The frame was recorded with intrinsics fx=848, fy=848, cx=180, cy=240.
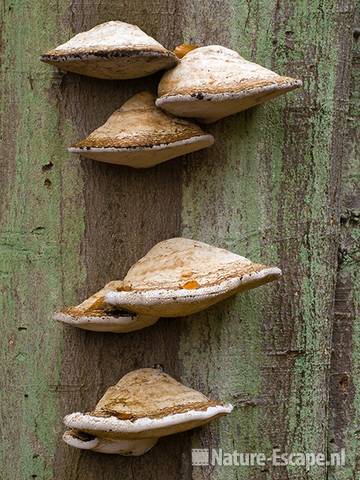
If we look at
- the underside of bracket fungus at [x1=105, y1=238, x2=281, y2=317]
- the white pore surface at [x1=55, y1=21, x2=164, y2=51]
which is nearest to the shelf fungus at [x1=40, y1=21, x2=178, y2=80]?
the white pore surface at [x1=55, y1=21, x2=164, y2=51]

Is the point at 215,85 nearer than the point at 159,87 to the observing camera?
Yes

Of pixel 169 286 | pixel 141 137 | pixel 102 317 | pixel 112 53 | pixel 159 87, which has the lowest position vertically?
pixel 102 317

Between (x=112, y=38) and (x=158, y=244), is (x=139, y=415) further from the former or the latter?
(x=112, y=38)

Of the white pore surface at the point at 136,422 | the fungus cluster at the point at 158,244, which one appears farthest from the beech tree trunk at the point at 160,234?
the white pore surface at the point at 136,422

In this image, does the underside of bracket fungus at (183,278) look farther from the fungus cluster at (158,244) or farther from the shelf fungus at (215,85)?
the shelf fungus at (215,85)

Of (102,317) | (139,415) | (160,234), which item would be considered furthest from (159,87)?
(139,415)

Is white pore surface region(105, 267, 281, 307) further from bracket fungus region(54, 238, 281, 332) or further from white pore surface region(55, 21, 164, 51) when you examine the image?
white pore surface region(55, 21, 164, 51)
